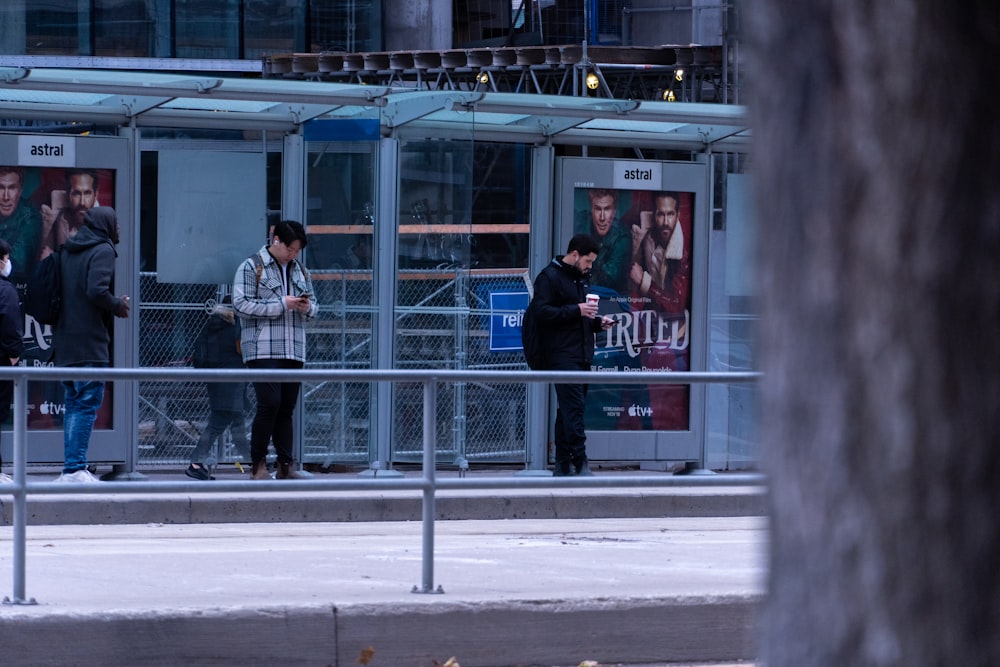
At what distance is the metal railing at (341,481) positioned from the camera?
538 centimetres

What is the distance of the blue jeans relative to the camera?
8875 mm

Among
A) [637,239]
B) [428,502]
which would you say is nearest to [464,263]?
[637,239]

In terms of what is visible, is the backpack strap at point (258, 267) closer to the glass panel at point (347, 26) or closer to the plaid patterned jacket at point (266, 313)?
the plaid patterned jacket at point (266, 313)

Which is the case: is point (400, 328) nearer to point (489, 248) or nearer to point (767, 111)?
point (489, 248)

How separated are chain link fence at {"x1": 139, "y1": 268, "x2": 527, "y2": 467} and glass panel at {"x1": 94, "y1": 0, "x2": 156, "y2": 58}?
16.1 metres

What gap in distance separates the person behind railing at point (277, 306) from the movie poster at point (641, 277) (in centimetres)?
240

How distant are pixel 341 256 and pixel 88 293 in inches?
81.1

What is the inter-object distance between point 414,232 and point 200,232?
4.99ft

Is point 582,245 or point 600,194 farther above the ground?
point 600,194

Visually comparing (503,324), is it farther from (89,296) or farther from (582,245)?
(89,296)

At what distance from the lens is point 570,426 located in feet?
32.0

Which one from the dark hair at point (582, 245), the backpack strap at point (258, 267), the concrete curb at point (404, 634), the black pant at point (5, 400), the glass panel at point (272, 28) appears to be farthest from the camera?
the glass panel at point (272, 28)

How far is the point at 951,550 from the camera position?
72.6 inches

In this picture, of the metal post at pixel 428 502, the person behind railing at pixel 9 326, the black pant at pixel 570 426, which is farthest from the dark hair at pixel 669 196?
the metal post at pixel 428 502
